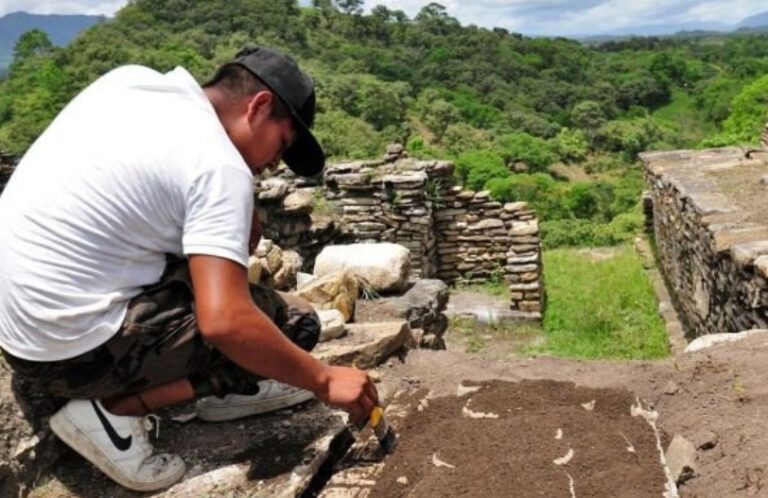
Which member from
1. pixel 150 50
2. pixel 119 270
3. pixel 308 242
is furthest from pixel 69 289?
pixel 150 50

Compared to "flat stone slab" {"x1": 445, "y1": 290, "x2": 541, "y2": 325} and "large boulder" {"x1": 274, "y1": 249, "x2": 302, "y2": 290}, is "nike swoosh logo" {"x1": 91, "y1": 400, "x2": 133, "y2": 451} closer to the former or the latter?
"large boulder" {"x1": 274, "y1": 249, "x2": 302, "y2": 290}

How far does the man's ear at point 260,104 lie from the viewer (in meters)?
2.18

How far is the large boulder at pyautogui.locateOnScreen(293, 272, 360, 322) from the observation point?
13.0 feet

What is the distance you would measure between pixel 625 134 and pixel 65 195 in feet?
141

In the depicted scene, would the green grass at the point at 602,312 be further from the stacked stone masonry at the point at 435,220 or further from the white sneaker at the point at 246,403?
the white sneaker at the point at 246,403

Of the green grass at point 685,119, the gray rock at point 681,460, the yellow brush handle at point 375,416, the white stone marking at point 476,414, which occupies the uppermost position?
the yellow brush handle at point 375,416

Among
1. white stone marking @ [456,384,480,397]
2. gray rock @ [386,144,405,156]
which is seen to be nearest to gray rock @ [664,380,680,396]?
white stone marking @ [456,384,480,397]

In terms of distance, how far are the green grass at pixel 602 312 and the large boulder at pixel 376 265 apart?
3.22 metres

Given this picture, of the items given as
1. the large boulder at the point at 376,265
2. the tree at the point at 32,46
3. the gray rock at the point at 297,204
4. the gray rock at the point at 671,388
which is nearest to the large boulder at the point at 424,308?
the large boulder at the point at 376,265

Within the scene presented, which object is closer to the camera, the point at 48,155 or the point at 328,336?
the point at 48,155

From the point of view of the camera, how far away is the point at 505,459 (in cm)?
225

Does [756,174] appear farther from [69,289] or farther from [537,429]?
[69,289]

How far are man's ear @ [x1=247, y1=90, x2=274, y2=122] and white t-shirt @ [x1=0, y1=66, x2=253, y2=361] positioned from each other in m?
0.15

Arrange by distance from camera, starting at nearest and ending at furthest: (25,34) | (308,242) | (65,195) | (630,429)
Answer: (65,195) < (630,429) < (308,242) < (25,34)
